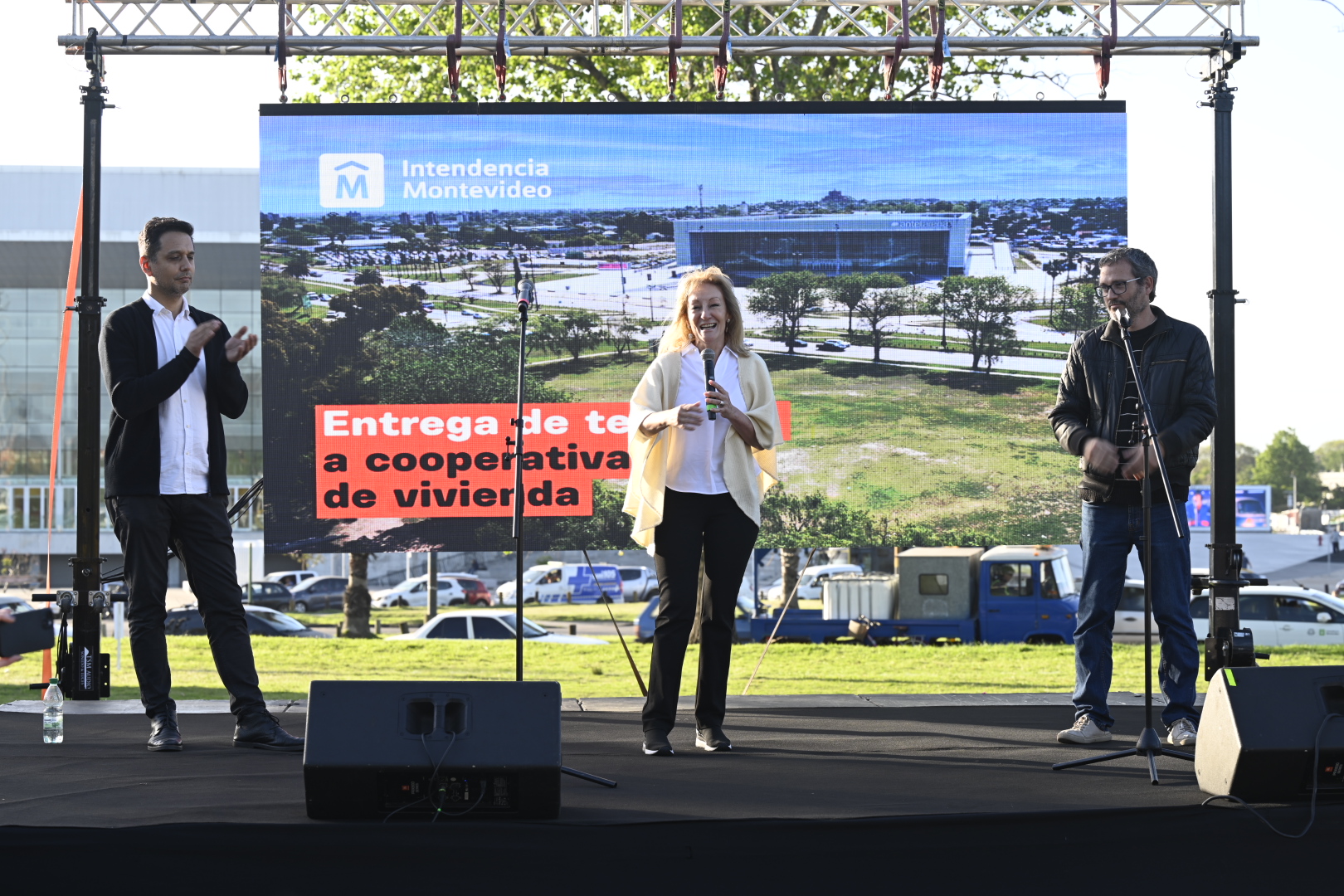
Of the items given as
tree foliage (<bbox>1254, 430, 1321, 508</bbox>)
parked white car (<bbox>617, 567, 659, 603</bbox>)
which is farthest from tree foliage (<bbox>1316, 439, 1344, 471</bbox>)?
parked white car (<bbox>617, 567, 659, 603</bbox>)

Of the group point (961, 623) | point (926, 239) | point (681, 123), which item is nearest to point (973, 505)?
point (926, 239)

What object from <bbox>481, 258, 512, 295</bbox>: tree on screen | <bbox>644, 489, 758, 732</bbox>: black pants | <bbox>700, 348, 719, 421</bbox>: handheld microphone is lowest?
<bbox>644, 489, 758, 732</bbox>: black pants

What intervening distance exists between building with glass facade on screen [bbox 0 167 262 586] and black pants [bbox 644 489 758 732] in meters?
29.3

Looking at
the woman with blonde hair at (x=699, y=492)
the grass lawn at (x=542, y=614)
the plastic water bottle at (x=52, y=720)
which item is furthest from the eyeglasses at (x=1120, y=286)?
the grass lawn at (x=542, y=614)

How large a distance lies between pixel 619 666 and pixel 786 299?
767cm

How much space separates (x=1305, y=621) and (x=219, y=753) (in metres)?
17.4

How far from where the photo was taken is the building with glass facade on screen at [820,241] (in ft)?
23.5

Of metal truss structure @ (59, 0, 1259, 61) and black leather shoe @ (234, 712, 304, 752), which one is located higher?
metal truss structure @ (59, 0, 1259, 61)

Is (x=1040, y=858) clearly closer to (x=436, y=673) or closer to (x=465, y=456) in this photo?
(x=465, y=456)

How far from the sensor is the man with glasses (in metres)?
3.89

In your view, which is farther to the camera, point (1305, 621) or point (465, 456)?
point (1305, 621)

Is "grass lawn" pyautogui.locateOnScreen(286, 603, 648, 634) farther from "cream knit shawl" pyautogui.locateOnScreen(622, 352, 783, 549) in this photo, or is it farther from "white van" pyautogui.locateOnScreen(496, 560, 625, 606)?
"cream knit shawl" pyautogui.locateOnScreen(622, 352, 783, 549)

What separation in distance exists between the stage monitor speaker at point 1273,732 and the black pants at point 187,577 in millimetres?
2751

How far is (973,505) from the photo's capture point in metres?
7.29
